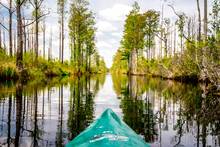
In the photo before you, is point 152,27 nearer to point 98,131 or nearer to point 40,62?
point 40,62

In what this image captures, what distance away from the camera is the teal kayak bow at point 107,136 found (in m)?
4.85

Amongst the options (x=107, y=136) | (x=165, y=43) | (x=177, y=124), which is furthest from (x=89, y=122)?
(x=165, y=43)

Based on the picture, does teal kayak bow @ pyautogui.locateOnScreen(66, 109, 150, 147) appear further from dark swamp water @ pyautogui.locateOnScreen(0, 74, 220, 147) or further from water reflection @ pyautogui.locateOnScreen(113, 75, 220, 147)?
water reflection @ pyautogui.locateOnScreen(113, 75, 220, 147)

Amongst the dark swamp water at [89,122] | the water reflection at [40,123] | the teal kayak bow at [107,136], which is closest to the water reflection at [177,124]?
the dark swamp water at [89,122]

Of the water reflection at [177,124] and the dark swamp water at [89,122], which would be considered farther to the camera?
the water reflection at [177,124]

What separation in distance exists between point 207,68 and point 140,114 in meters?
9.57

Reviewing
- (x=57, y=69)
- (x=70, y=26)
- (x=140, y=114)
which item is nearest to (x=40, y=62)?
(x=57, y=69)

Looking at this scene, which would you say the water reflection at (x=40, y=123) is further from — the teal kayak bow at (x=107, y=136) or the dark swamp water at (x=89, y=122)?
the teal kayak bow at (x=107, y=136)

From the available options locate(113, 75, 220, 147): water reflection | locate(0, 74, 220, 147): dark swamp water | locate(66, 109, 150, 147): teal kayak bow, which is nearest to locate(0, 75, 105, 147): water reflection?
locate(0, 74, 220, 147): dark swamp water

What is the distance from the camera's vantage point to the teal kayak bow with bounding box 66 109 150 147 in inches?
191

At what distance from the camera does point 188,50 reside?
3094cm

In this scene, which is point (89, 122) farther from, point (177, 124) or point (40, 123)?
point (177, 124)

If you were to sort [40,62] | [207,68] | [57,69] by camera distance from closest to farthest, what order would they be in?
[207,68]
[40,62]
[57,69]

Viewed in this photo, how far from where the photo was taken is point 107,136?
5047mm
